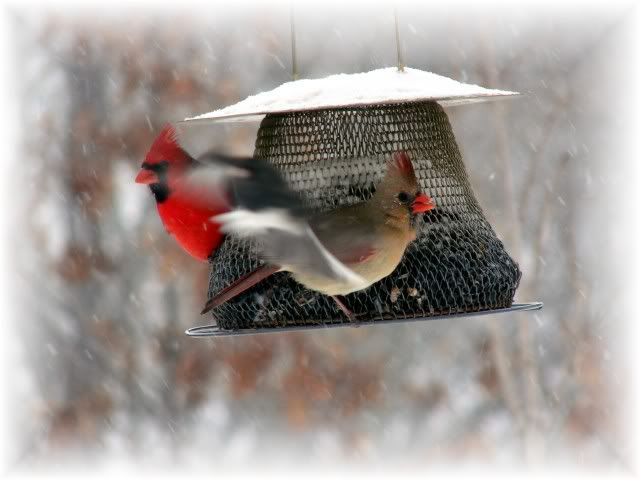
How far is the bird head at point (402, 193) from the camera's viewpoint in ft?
15.6

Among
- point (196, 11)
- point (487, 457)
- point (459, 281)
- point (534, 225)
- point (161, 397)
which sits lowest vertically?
point (487, 457)

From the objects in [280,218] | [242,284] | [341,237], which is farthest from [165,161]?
[280,218]

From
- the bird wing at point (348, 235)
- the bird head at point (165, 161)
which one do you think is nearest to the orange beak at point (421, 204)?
the bird wing at point (348, 235)

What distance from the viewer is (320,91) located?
4.75 meters

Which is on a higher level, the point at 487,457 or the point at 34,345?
the point at 34,345

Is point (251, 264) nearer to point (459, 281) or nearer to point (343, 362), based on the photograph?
point (459, 281)

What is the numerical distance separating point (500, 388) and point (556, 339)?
2.04 ft

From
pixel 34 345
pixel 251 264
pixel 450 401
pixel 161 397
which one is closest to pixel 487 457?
pixel 450 401

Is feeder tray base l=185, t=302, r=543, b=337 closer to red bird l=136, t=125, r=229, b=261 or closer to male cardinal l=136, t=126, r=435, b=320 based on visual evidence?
male cardinal l=136, t=126, r=435, b=320

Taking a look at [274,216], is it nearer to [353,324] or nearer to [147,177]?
[353,324]

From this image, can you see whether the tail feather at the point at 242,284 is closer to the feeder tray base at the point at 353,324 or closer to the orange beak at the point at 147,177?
the feeder tray base at the point at 353,324

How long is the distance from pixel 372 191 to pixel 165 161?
1.12 m

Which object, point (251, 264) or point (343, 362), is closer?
point (251, 264)

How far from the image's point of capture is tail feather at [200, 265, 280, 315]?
15.5ft
